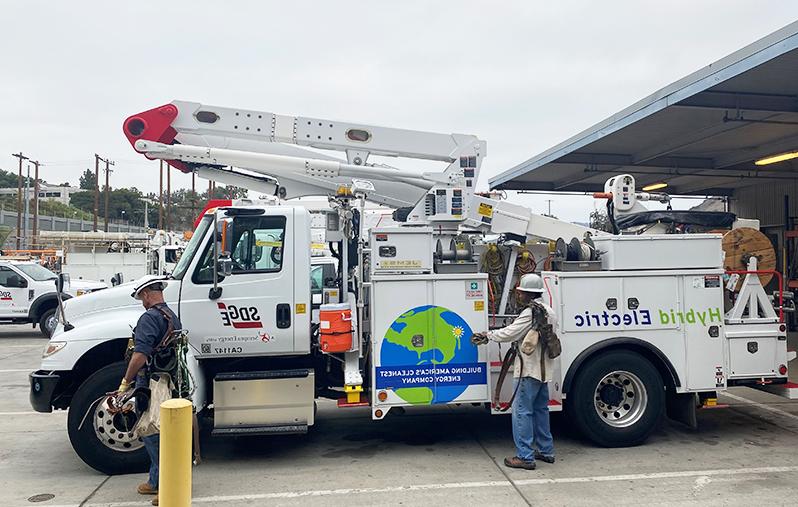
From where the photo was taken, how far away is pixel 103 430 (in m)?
5.80

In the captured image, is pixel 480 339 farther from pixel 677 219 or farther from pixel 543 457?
pixel 677 219

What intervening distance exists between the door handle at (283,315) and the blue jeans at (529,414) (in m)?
2.35

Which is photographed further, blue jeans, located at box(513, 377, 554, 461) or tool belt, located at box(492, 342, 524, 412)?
tool belt, located at box(492, 342, 524, 412)

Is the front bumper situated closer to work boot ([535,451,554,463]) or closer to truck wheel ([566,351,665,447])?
work boot ([535,451,554,463])

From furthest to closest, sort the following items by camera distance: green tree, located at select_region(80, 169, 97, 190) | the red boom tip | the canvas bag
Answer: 1. green tree, located at select_region(80, 169, 97, 190)
2. the red boom tip
3. the canvas bag

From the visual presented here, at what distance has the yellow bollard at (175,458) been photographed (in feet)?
12.7

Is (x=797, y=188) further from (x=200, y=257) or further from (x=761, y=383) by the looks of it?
(x=200, y=257)

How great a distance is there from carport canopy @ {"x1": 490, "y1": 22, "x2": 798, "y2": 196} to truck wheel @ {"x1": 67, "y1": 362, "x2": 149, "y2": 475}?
340 inches

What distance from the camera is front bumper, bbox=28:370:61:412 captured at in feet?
19.1

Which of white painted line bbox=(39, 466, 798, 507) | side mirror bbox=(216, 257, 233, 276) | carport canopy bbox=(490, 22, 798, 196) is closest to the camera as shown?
white painted line bbox=(39, 466, 798, 507)

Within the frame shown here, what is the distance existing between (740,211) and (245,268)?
18.2 m

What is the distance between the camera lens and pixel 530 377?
5.93 metres

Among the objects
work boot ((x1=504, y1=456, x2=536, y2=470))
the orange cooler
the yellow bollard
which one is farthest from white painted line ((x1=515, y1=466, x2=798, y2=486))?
the yellow bollard

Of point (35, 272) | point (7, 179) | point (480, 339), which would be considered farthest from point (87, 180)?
point (480, 339)
